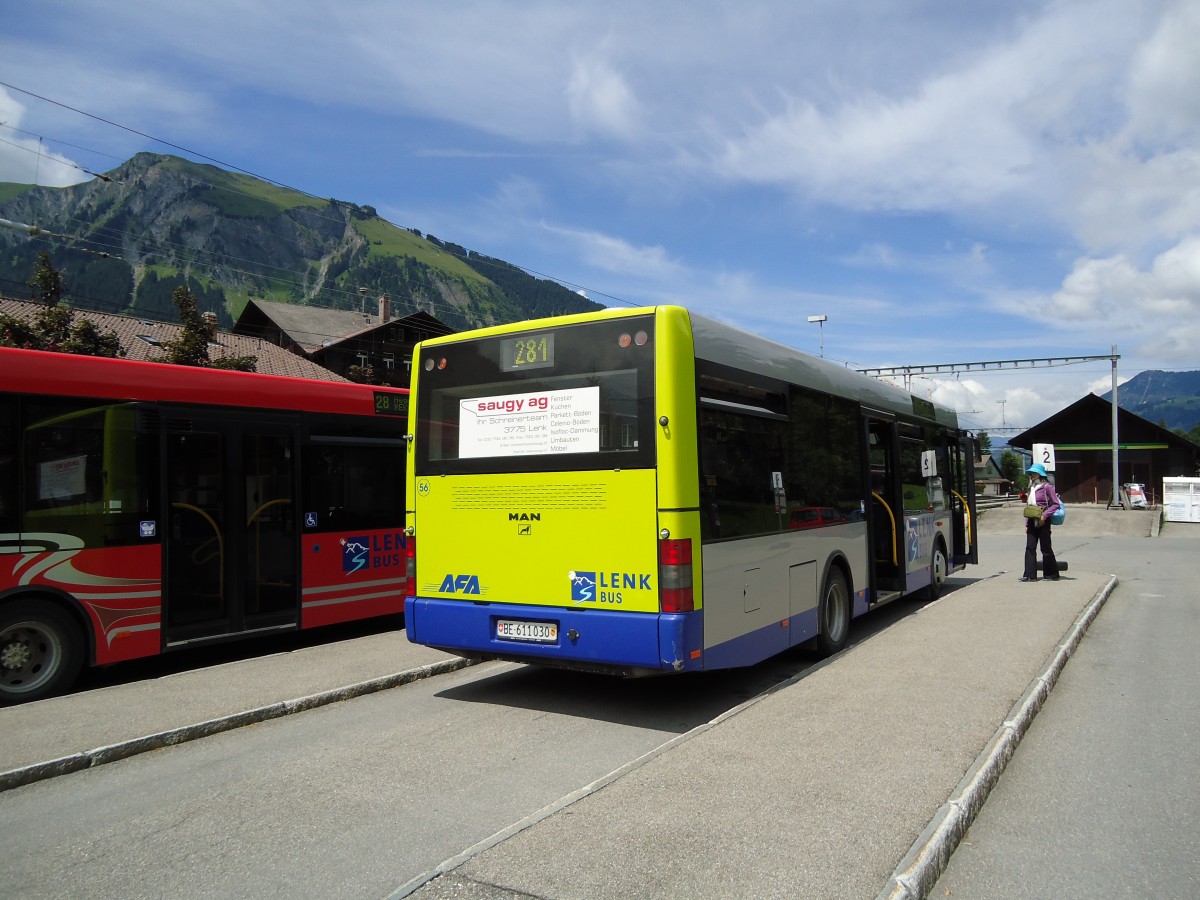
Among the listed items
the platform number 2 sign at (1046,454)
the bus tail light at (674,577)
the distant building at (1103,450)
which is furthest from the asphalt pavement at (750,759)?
the distant building at (1103,450)

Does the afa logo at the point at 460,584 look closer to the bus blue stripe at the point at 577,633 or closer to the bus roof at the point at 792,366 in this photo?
the bus blue stripe at the point at 577,633

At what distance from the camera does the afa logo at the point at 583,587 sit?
6379 millimetres

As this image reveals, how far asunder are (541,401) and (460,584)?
1.62 m

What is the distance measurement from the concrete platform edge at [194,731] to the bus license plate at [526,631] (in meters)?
1.54

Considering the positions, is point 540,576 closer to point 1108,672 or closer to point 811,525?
point 811,525

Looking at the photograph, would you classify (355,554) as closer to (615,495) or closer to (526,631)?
(526,631)

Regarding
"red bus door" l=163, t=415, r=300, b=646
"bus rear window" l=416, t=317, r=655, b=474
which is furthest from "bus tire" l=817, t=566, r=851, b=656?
"red bus door" l=163, t=415, r=300, b=646

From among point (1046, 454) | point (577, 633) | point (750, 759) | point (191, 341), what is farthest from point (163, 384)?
Result: point (1046, 454)

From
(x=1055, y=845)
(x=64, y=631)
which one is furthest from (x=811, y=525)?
(x=64, y=631)

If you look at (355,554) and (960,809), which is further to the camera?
(355,554)

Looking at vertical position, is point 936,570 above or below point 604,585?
below

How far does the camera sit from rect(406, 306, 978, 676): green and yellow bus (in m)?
6.14

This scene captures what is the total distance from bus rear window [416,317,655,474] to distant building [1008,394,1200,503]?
6321 centimetres

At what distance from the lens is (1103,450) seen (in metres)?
63.1
